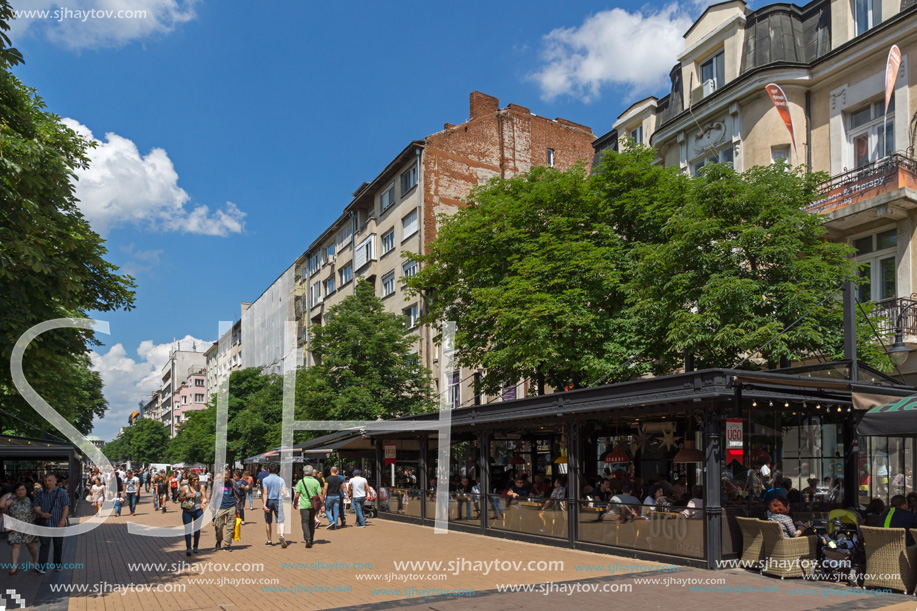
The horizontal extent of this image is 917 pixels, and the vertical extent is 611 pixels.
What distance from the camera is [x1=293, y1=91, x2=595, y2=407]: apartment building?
40344mm

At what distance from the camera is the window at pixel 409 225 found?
41312mm

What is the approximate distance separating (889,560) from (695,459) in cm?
525

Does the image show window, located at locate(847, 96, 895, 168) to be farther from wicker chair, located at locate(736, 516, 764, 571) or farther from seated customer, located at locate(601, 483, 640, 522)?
wicker chair, located at locate(736, 516, 764, 571)

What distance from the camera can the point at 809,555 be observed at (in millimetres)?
11250

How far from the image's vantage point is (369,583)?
37.0 ft

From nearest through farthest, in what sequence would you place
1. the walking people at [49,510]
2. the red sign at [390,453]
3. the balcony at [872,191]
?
the walking people at [49,510] < the balcony at [872,191] < the red sign at [390,453]

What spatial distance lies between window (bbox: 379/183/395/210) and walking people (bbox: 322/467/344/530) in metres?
26.3

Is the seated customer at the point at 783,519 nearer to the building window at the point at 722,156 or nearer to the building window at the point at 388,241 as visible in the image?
the building window at the point at 722,156

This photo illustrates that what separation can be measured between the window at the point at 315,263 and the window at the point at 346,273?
6160 millimetres

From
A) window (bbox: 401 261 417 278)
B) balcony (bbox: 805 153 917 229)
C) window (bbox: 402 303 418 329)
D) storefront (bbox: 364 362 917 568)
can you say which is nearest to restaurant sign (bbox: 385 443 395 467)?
storefront (bbox: 364 362 917 568)

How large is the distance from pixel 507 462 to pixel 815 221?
36.5 feet

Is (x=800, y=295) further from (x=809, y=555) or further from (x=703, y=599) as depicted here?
(x=703, y=599)

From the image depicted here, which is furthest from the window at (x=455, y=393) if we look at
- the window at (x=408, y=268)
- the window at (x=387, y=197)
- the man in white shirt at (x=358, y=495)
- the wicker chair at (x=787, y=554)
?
the wicker chair at (x=787, y=554)

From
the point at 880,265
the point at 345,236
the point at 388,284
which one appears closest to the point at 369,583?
the point at 880,265
